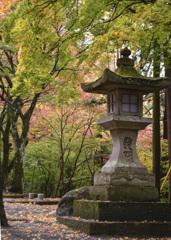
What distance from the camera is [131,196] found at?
25.2 feet

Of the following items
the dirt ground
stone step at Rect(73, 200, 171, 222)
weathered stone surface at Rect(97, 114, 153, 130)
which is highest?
weathered stone surface at Rect(97, 114, 153, 130)

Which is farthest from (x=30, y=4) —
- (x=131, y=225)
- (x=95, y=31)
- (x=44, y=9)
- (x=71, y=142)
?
(x=71, y=142)

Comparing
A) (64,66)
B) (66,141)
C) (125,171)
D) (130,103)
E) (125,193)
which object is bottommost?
(125,193)

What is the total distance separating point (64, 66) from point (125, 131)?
7942 mm

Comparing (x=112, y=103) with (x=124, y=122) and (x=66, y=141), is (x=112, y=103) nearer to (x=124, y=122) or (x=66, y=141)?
(x=124, y=122)

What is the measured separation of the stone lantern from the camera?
25.6 feet

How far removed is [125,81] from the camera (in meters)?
8.02

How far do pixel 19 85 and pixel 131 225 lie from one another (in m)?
5.43

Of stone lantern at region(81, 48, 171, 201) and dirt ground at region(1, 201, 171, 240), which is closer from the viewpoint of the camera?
dirt ground at region(1, 201, 171, 240)

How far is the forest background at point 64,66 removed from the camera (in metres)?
7.37

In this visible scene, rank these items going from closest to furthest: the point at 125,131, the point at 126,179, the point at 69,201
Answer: the point at 126,179
the point at 125,131
the point at 69,201

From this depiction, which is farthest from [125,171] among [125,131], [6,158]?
[6,158]

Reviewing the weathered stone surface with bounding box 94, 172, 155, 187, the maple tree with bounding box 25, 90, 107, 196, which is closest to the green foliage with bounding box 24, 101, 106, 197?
the maple tree with bounding box 25, 90, 107, 196

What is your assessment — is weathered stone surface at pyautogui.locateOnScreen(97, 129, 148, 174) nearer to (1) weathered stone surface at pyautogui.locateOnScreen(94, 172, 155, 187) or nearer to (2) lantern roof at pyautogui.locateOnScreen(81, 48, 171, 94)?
(1) weathered stone surface at pyautogui.locateOnScreen(94, 172, 155, 187)
